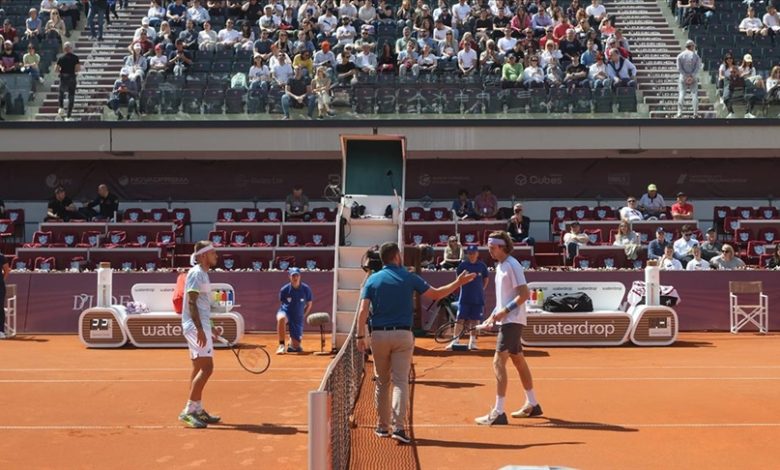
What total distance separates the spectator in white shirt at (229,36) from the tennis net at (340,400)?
742 inches

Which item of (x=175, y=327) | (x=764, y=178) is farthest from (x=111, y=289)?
(x=764, y=178)

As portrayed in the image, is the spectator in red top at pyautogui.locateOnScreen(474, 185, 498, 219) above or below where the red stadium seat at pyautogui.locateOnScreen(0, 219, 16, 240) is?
above

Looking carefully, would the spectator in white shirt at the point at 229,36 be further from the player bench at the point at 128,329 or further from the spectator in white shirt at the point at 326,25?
the player bench at the point at 128,329

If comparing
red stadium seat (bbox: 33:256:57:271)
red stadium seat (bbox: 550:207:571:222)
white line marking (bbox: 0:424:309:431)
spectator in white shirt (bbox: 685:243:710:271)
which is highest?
red stadium seat (bbox: 550:207:571:222)

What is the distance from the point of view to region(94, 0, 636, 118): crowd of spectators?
2647cm

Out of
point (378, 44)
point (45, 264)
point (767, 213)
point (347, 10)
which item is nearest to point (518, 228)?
point (767, 213)

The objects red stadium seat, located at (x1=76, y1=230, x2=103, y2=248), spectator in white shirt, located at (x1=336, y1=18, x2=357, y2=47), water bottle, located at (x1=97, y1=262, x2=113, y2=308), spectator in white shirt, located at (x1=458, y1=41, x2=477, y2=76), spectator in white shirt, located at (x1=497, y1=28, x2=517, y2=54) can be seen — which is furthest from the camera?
spectator in white shirt, located at (x1=336, y1=18, x2=357, y2=47)

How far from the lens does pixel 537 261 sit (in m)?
25.2

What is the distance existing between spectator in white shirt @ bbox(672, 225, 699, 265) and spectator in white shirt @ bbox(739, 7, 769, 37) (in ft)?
30.4

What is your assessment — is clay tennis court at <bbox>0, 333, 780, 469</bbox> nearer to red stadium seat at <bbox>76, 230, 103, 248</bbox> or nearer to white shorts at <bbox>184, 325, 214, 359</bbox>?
white shorts at <bbox>184, 325, 214, 359</bbox>

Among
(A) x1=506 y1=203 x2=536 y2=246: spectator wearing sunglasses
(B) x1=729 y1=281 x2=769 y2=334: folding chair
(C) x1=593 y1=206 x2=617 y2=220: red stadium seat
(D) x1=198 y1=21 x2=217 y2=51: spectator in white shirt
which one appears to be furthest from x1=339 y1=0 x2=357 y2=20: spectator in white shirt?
(B) x1=729 y1=281 x2=769 y2=334: folding chair

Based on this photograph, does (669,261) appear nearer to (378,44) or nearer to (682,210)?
(682,210)

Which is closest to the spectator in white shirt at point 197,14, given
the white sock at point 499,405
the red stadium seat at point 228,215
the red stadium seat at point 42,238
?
the red stadium seat at point 228,215

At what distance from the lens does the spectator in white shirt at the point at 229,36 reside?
95.8 ft
